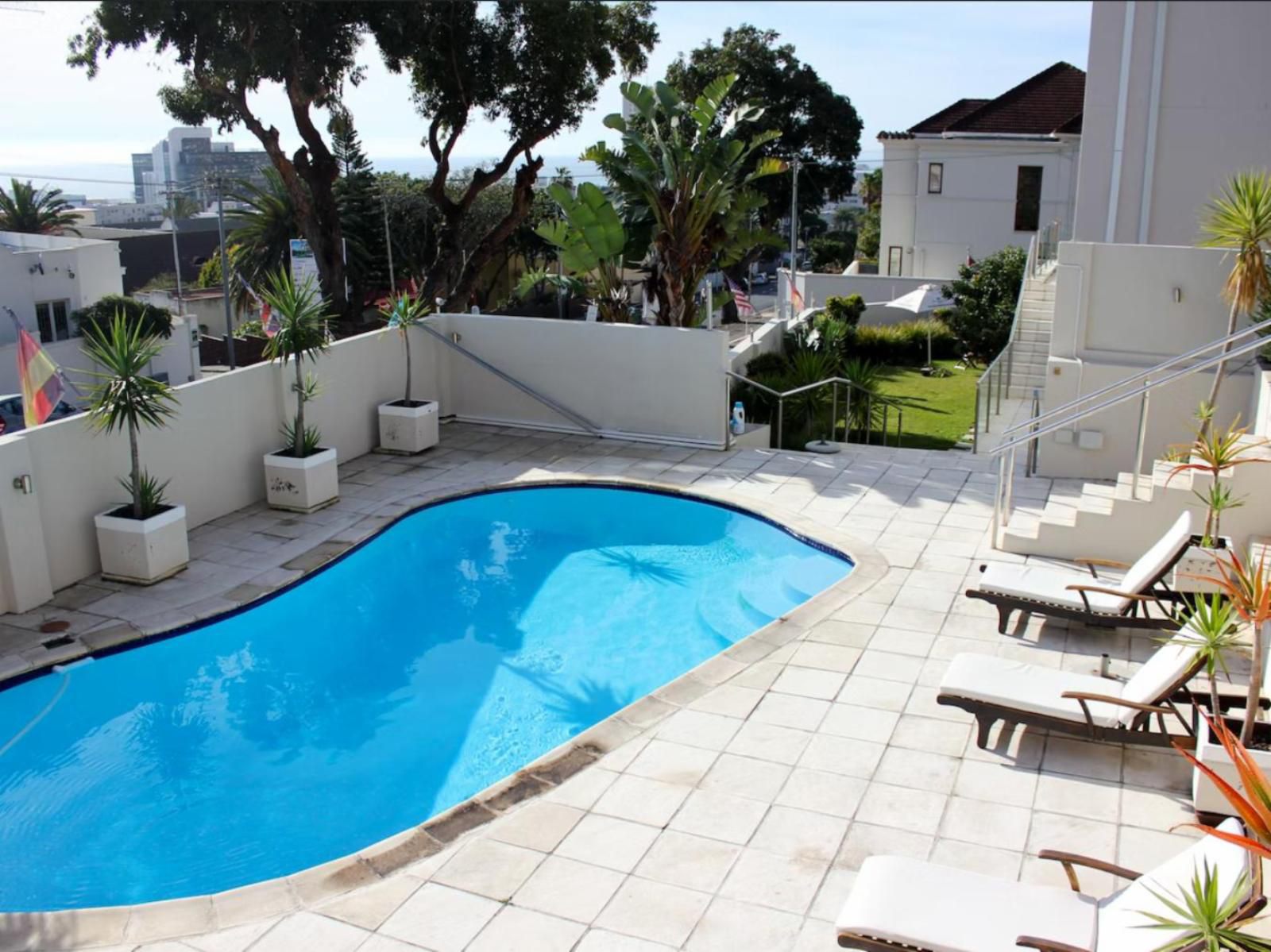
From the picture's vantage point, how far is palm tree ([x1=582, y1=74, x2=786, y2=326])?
56.0 ft

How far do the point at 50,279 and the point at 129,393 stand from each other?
26261 mm

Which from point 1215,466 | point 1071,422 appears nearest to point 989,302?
point 1071,422

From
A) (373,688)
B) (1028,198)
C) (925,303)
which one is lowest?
(373,688)

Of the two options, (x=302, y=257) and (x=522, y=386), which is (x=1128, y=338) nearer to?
(x=522, y=386)

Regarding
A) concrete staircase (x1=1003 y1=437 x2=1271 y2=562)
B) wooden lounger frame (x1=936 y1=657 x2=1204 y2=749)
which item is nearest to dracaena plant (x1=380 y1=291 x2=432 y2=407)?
concrete staircase (x1=1003 y1=437 x2=1271 y2=562)

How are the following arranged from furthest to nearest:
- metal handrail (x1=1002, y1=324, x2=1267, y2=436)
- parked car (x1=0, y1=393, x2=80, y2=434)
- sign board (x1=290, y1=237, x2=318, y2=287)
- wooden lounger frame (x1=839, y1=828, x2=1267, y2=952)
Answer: sign board (x1=290, y1=237, x2=318, y2=287) → parked car (x1=0, y1=393, x2=80, y2=434) → metal handrail (x1=1002, y1=324, x2=1267, y2=436) → wooden lounger frame (x1=839, y1=828, x2=1267, y2=952)

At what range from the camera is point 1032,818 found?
7.01 m

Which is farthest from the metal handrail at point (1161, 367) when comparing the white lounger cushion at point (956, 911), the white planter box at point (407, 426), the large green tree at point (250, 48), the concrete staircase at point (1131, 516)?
the large green tree at point (250, 48)

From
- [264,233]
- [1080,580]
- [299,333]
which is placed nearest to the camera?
[1080,580]

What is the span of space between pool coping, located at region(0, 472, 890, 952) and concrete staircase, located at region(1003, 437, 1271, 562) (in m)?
1.66

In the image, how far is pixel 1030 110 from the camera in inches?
1570

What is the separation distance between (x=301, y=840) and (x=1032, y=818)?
190 inches

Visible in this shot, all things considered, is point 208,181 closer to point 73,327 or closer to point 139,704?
point 73,327

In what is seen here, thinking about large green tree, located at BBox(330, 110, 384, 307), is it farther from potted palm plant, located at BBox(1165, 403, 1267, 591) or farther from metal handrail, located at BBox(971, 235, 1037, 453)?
potted palm plant, located at BBox(1165, 403, 1267, 591)
